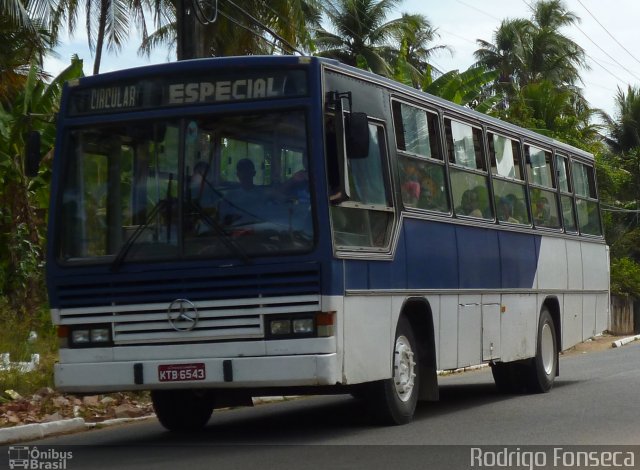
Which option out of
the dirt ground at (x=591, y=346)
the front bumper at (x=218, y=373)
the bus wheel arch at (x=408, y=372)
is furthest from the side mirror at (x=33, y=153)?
the dirt ground at (x=591, y=346)

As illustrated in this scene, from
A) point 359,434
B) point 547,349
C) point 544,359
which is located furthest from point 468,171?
point 359,434

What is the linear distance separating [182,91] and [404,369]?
10.2 ft

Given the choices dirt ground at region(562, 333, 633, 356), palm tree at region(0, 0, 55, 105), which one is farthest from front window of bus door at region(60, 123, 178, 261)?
dirt ground at region(562, 333, 633, 356)

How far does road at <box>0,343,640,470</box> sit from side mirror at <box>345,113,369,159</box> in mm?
2259

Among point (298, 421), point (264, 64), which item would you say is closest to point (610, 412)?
point (298, 421)

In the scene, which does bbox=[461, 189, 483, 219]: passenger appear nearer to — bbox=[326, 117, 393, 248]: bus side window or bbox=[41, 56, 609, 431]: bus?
bbox=[41, 56, 609, 431]: bus

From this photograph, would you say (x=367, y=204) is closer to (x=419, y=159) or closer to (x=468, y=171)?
(x=419, y=159)

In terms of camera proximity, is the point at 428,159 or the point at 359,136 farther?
the point at 428,159

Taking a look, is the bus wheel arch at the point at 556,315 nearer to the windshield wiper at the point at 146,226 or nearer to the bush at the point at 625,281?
the windshield wiper at the point at 146,226

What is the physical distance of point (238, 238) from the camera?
1021 cm

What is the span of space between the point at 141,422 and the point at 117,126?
375 centimetres

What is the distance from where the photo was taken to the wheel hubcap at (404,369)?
11383 mm

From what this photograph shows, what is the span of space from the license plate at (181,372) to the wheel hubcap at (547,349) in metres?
6.59

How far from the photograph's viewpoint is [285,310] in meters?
10.0
